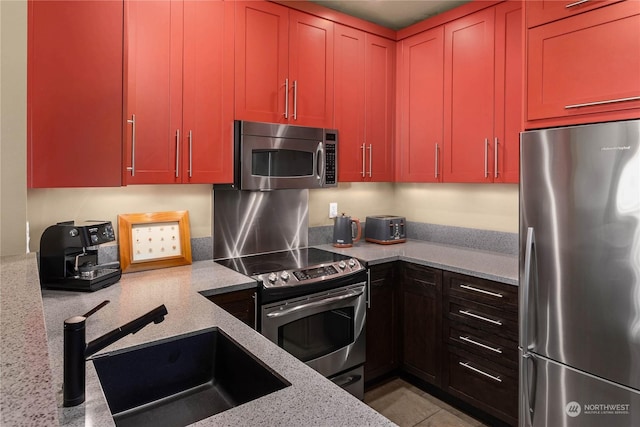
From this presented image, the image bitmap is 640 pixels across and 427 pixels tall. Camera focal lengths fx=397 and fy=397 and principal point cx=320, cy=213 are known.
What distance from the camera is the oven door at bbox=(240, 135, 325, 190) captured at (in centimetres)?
232

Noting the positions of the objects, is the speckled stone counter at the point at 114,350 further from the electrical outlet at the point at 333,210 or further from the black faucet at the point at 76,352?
the electrical outlet at the point at 333,210

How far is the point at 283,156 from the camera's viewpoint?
2486 millimetres

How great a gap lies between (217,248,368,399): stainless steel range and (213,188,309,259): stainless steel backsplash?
0.12 m

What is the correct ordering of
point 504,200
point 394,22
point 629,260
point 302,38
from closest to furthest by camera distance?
point 629,260
point 302,38
point 504,200
point 394,22

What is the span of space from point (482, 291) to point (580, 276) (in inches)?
22.8

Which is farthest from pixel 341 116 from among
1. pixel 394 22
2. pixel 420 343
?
pixel 420 343

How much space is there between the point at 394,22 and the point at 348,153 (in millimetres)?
1128

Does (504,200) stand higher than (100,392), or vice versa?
(504,200)

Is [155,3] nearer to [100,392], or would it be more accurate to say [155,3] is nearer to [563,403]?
[100,392]

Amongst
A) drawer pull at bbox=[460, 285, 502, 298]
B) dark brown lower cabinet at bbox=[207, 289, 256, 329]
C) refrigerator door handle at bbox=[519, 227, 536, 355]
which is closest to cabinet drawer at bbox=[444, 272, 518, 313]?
drawer pull at bbox=[460, 285, 502, 298]

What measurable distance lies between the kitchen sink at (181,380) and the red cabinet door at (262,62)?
4.72ft

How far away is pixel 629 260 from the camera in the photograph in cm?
157

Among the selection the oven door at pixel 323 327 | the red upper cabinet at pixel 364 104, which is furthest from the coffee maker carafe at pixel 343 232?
the oven door at pixel 323 327

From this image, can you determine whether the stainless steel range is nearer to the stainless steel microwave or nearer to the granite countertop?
the granite countertop
